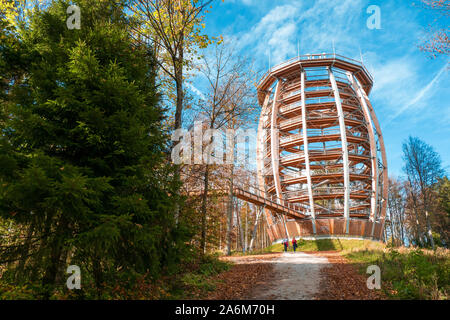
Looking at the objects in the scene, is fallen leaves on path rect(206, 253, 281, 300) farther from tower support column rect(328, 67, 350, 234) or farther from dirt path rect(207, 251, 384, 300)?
tower support column rect(328, 67, 350, 234)

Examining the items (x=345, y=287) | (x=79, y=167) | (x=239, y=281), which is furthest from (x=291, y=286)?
(x=79, y=167)

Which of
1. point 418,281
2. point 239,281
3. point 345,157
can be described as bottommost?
point 239,281

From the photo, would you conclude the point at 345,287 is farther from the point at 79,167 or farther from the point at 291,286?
the point at 79,167

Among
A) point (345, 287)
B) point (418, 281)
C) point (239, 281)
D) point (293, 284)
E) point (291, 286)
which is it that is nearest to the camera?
point (418, 281)

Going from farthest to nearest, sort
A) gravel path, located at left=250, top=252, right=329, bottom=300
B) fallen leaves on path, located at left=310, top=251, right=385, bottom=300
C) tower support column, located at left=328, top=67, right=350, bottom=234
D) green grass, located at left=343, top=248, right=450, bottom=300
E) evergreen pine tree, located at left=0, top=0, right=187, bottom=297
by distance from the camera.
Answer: tower support column, located at left=328, top=67, right=350, bottom=234 → gravel path, located at left=250, top=252, right=329, bottom=300 → fallen leaves on path, located at left=310, top=251, right=385, bottom=300 → green grass, located at left=343, top=248, right=450, bottom=300 → evergreen pine tree, located at left=0, top=0, right=187, bottom=297

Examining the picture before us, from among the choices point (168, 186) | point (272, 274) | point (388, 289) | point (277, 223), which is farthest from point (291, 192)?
point (168, 186)

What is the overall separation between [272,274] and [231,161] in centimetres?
744

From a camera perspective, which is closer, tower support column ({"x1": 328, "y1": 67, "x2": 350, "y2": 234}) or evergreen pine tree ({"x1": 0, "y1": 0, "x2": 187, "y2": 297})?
evergreen pine tree ({"x1": 0, "y1": 0, "x2": 187, "y2": 297})

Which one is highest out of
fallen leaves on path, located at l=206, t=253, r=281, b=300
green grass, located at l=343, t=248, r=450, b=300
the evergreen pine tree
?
the evergreen pine tree

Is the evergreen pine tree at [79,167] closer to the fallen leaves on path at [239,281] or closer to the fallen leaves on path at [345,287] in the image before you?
the fallen leaves on path at [239,281]

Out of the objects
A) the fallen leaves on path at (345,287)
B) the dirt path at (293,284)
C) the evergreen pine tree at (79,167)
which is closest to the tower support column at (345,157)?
the dirt path at (293,284)

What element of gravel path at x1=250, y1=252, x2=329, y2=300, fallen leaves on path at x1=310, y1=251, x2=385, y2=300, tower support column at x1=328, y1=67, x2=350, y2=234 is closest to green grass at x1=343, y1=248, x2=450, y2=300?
fallen leaves on path at x1=310, y1=251, x2=385, y2=300

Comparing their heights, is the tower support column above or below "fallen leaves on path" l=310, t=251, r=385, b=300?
above

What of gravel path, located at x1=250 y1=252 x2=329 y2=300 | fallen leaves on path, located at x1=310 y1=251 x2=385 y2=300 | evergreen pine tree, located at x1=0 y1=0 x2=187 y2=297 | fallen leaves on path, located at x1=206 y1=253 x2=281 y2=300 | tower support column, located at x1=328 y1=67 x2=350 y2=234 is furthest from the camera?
tower support column, located at x1=328 y1=67 x2=350 y2=234
